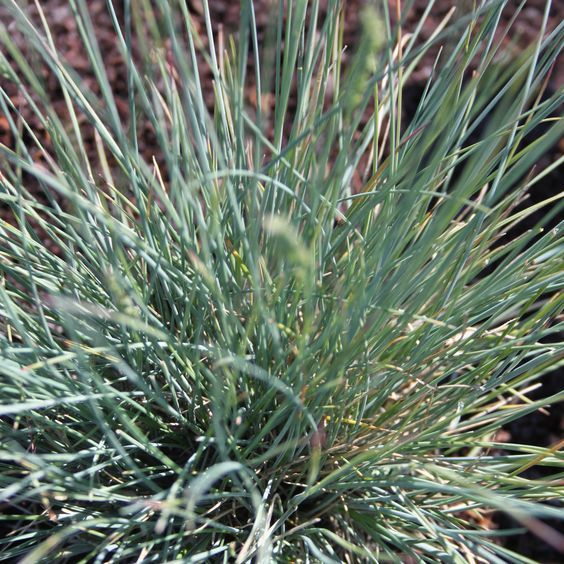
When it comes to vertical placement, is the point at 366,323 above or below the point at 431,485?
above

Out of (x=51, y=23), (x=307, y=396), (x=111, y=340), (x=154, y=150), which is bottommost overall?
(x=307, y=396)

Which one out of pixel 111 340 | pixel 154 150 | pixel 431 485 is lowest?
pixel 431 485

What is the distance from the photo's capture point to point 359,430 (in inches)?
31.6

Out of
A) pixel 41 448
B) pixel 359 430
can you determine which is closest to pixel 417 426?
pixel 359 430

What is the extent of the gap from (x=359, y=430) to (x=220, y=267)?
27 cm

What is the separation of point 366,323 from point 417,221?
0.63 ft

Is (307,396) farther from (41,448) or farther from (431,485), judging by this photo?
(41,448)

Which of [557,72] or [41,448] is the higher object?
[557,72]

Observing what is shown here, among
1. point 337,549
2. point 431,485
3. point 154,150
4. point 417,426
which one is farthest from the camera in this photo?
point 154,150

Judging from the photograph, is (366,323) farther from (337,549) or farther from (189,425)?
(337,549)

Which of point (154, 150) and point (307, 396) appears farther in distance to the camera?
point (154, 150)

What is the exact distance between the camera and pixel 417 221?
81cm

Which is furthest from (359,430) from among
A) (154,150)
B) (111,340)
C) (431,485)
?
(154,150)

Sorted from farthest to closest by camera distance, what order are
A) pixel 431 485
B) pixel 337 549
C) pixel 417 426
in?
pixel 337 549
pixel 417 426
pixel 431 485
